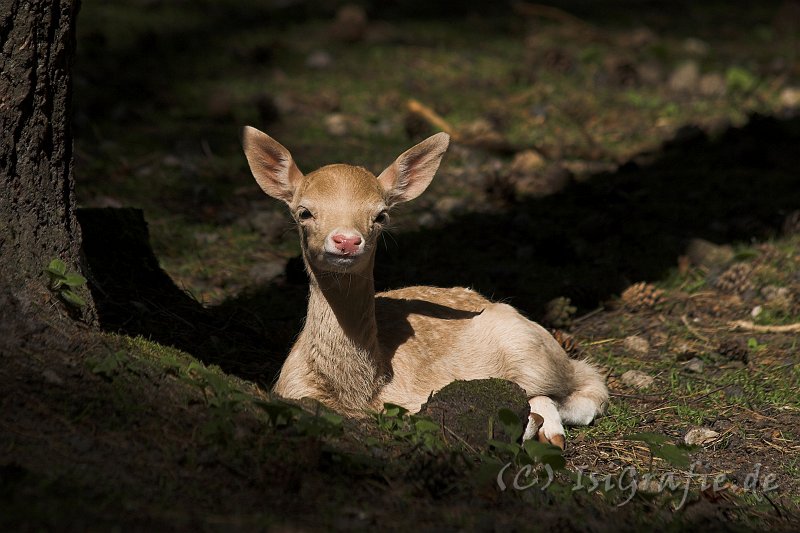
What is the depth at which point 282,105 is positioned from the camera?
33.7ft

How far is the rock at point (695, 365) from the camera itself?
5918 mm

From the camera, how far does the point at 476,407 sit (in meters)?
4.48

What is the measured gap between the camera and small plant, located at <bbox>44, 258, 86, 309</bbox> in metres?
4.35

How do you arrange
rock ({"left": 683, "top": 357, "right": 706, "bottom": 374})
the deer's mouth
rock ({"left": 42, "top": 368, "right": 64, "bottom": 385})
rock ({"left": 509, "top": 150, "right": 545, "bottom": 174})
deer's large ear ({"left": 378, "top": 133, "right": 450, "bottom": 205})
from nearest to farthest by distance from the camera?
1. rock ({"left": 42, "top": 368, "right": 64, "bottom": 385})
2. the deer's mouth
3. deer's large ear ({"left": 378, "top": 133, "right": 450, "bottom": 205})
4. rock ({"left": 683, "top": 357, "right": 706, "bottom": 374})
5. rock ({"left": 509, "top": 150, "right": 545, "bottom": 174})

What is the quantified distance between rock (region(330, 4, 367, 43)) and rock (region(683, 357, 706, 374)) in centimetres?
743

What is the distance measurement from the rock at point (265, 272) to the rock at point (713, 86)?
5.87m

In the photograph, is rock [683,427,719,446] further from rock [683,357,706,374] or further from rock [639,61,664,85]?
rock [639,61,664,85]

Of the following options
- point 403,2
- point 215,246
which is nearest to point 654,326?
point 215,246

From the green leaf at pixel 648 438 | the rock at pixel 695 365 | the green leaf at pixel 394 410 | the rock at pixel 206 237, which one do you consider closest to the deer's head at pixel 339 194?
the green leaf at pixel 394 410

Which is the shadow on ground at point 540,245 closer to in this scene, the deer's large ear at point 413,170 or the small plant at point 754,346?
the small plant at point 754,346

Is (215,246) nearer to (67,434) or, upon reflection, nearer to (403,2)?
(67,434)

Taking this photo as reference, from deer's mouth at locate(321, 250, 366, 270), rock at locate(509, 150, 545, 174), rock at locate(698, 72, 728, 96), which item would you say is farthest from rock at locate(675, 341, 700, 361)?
rock at locate(698, 72, 728, 96)

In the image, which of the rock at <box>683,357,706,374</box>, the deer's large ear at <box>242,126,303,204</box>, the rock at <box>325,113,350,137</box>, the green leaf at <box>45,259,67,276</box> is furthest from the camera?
the rock at <box>325,113,350,137</box>

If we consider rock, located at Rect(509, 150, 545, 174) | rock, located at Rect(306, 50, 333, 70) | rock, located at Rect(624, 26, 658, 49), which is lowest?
rock, located at Rect(509, 150, 545, 174)
